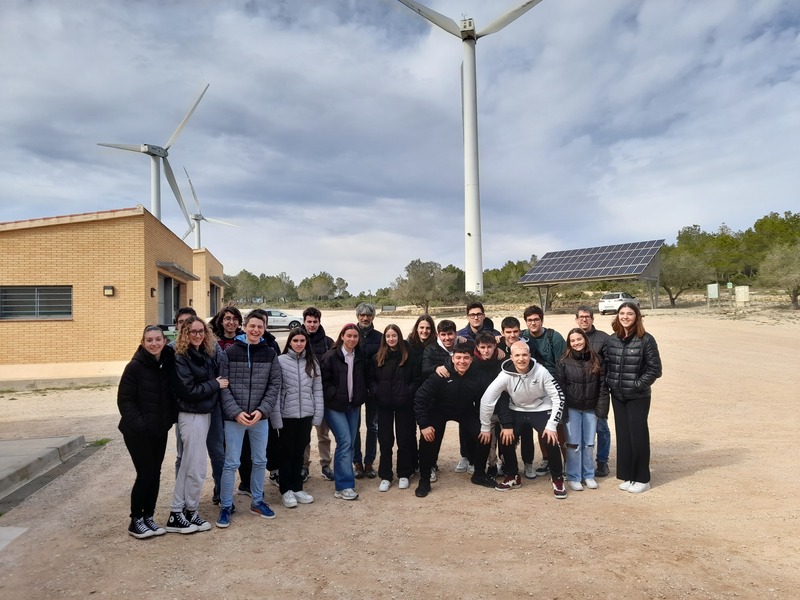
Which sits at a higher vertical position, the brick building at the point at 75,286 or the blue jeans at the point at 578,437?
the brick building at the point at 75,286

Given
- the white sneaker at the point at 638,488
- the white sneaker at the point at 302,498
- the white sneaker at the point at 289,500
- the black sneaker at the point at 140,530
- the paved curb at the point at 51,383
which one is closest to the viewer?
the black sneaker at the point at 140,530

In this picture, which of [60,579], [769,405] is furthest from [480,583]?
[769,405]

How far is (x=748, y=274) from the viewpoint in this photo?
46.9 meters

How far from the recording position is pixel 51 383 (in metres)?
10.9

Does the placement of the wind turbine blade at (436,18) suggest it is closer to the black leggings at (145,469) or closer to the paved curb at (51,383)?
the paved curb at (51,383)

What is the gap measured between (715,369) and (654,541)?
10.1m

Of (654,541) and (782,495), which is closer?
Answer: (654,541)

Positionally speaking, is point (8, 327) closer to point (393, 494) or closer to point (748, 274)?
point (393, 494)

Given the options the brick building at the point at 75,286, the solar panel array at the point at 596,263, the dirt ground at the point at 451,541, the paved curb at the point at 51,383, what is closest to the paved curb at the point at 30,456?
the dirt ground at the point at 451,541

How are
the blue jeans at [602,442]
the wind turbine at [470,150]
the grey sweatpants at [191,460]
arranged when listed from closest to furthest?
the grey sweatpants at [191,460], the blue jeans at [602,442], the wind turbine at [470,150]

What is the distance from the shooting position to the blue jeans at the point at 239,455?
158 inches

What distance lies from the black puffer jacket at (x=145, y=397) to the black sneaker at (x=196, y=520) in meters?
0.65

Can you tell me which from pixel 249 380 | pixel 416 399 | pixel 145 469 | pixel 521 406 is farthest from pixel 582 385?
pixel 145 469

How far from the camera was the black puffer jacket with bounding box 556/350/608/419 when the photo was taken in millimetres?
4719
